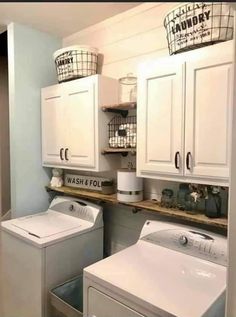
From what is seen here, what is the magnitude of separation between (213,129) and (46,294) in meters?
1.56

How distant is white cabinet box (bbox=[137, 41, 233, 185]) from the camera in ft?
4.36

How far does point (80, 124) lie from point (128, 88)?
0.50 m

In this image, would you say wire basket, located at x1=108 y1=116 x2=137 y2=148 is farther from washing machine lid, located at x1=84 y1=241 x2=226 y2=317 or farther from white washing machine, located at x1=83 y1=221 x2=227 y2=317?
washing machine lid, located at x1=84 y1=241 x2=226 y2=317

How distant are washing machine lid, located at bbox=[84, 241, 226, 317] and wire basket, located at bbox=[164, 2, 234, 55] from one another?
124cm

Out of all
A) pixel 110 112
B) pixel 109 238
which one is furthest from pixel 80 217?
pixel 110 112

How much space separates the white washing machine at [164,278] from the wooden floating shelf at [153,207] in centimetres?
9

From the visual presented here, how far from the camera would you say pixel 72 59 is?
2.13 metres

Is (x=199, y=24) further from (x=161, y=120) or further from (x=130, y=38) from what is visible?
(x=130, y=38)

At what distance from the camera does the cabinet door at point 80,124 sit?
202 centimetres

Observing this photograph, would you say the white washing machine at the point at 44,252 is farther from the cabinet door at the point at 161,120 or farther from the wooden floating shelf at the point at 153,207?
the cabinet door at the point at 161,120

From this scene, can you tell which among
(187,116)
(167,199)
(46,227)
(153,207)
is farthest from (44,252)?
(187,116)

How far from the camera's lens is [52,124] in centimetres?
239

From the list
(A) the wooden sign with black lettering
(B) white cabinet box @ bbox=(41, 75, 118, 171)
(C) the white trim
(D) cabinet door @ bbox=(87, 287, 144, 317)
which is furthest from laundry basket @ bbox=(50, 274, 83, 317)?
(C) the white trim

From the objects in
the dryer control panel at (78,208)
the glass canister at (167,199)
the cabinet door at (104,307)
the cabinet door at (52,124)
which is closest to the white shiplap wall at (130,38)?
the cabinet door at (52,124)
